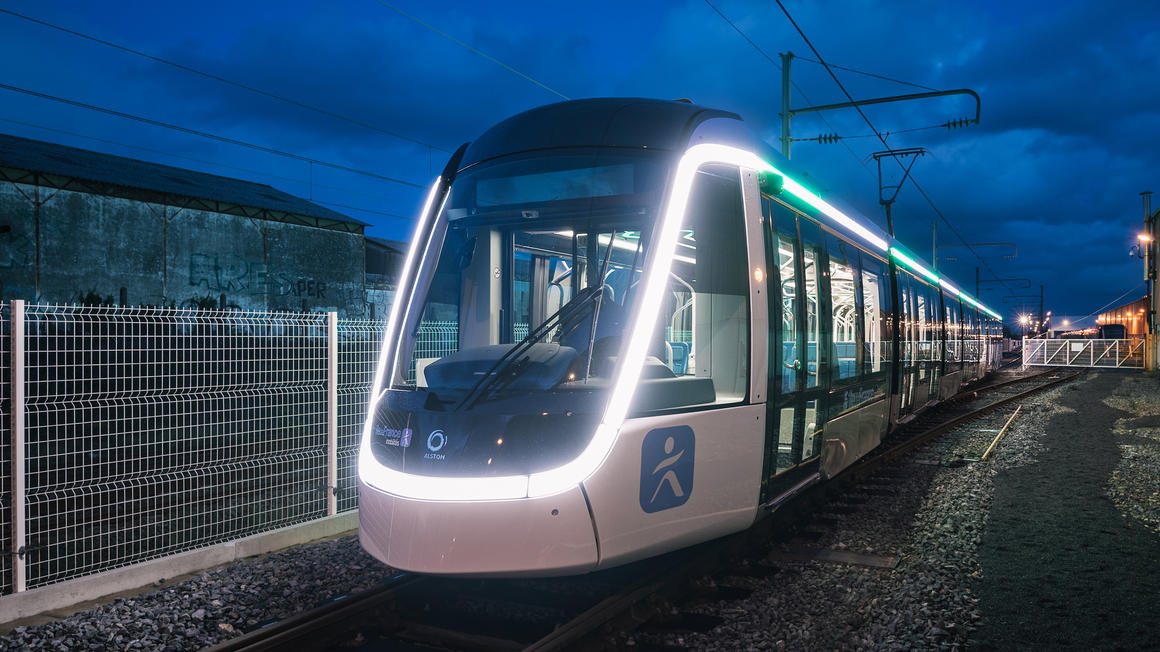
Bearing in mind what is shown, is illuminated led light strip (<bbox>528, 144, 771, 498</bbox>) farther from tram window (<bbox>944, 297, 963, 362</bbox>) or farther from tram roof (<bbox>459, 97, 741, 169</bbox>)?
tram window (<bbox>944, 297, 963, 362</bbox>)

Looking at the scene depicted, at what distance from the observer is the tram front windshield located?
434cm

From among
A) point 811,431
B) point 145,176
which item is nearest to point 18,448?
point 811,431

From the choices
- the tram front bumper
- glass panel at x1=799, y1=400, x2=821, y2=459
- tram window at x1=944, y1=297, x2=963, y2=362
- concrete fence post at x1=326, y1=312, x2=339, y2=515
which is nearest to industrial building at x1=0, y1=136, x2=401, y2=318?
concrete fence post at x1=326, y1=312, x2=339, y2=515

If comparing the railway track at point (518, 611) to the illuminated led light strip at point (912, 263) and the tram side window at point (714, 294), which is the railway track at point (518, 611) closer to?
the tram side window at point (714, 294)

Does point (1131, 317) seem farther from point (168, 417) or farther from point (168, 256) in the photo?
point (168, 417)

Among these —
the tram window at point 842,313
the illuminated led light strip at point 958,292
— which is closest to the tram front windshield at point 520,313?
the tram window at point 842,313

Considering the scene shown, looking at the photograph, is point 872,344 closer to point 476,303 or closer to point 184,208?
point 476,303

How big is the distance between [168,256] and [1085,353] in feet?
154

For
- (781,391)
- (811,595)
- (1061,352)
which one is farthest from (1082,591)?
(1061,352)

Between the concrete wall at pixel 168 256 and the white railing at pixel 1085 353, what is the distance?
39.1 meters

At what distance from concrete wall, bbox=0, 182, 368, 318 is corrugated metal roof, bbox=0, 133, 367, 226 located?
0.61m

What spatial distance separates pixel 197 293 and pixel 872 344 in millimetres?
25023

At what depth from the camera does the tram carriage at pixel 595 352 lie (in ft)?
13.9

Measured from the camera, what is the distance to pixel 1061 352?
46750mm
